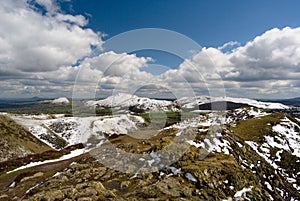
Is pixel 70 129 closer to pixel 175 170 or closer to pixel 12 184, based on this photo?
pixel 12 184

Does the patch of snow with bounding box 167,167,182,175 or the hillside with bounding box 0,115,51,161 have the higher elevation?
the patch of snow with bounding box 167,167,182,175

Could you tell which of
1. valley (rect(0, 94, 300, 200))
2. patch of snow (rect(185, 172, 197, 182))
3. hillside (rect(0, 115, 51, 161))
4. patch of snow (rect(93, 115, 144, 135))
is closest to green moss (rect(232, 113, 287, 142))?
valley (rect(0, 94, 300, 200))

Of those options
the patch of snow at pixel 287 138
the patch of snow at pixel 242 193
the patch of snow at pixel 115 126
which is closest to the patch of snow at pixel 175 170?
the patch of snow at pixel 242 193

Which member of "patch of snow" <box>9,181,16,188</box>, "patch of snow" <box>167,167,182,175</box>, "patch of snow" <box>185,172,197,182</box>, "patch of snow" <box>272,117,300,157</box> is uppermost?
"patch of snow" <box>167,167,182,175</box>

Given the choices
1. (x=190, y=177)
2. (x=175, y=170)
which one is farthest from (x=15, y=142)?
(x=190, y=177)

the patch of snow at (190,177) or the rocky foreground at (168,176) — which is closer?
the rocky foreground at (168,176)

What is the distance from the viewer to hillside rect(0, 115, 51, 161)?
293ft

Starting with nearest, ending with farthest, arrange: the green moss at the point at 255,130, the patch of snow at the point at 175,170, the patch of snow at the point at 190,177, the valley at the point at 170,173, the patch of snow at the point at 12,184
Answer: the valley at the point at 170,173
the patch of snow at the point at 190,177
the patch of snow at the point at 175,170
the patch of snow at the point at 12,184
the green moss at the point at 255,130

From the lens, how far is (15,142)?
97188 mm

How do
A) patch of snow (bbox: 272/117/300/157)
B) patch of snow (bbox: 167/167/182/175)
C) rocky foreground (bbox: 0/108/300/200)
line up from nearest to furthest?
1. rocky foreground (bbox: 0/108/300/200)
2. patch of snow (bbox: 167/167/182/175)
3. patch of snow (bbox: 272/117/300/157)

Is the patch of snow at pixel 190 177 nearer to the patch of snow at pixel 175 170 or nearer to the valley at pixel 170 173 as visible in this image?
the valley at pixel 170 173

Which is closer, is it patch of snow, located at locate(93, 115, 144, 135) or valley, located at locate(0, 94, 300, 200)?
valley, located at locate(0, 94, 300, 200)

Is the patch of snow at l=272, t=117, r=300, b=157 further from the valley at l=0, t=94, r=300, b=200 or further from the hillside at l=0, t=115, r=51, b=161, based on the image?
the hillside at l=0, t=115, r=51, b=161

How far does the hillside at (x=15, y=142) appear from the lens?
89375 millimetres
